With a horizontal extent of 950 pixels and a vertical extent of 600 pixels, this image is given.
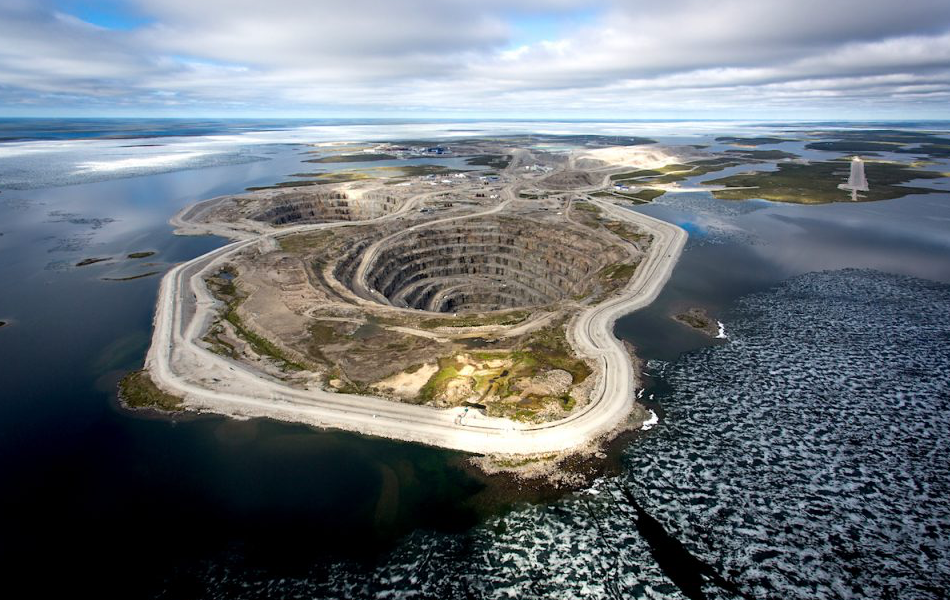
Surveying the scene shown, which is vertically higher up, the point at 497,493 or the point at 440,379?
the point at 440,379

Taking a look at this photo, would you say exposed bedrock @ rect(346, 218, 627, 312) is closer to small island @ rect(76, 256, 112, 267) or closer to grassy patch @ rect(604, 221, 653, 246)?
grassy patch @ rect(604, 221, 653, 246)

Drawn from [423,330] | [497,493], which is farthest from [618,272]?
[497,493]

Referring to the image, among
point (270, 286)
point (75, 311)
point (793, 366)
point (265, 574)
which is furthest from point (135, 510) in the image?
point (793, 366)

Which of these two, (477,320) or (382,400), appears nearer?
(382,400)

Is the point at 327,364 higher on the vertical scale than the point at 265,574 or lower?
higher

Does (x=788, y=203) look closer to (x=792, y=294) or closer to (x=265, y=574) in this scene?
(x=792, y=294)

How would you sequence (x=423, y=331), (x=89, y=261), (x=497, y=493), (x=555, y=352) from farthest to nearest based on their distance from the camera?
(x=89, y=261) < (x=423, y=331) < (x=555, y=352) < (x=497, y=493)

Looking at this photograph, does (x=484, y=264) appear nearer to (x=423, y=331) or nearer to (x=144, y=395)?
(x=423, y=331)
